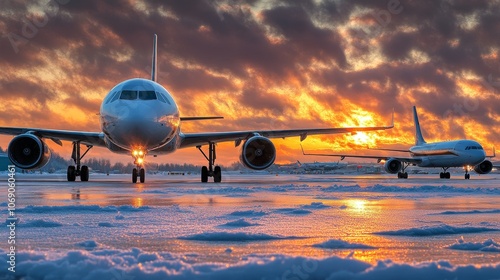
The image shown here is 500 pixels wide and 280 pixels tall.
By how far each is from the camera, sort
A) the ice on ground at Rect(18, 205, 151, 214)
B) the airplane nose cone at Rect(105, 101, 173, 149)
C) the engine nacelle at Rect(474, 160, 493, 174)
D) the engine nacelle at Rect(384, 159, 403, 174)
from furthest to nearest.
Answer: the engine nacelle at Rect(384, 159, 403, 174) < the engine nacelle at Rect(474, 160, 493, 174) < the airplane nose cone at Rect(105, 101, 173, 149) < the ice on ground at Rect(18, 205, 151, 214)

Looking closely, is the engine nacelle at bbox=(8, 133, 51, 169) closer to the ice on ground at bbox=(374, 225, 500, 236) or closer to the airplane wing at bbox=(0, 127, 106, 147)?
the airplane wing at bbox=(0, 127, 106, 147)

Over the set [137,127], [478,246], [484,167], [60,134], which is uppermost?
[60,134]

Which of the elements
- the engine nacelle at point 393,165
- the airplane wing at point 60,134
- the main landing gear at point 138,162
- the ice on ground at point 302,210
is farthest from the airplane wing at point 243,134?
the engine nacelle at point 393,165

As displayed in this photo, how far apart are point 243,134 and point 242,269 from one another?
2017 centimetres

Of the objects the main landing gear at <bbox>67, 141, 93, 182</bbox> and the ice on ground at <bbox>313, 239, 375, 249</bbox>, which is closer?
the ice on ground at <bbox>313, 239, 375, 249</bbox>

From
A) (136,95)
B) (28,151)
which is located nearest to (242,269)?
(136,95)

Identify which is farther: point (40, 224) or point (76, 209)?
point (76, 209)

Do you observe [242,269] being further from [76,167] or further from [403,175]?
[403,175]

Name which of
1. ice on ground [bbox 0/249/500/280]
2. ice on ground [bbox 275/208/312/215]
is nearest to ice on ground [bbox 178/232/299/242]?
ice on ground [bbox 0/249/500/280]

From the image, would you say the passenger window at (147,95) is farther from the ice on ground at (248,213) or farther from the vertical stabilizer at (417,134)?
the vertical stabilizer at (417,134)

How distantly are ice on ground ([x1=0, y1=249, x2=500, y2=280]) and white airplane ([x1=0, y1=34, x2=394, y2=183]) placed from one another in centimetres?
1460

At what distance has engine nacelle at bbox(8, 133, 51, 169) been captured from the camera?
2023 centimetres

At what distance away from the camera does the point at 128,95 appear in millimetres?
18453

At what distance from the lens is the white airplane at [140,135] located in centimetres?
1803
